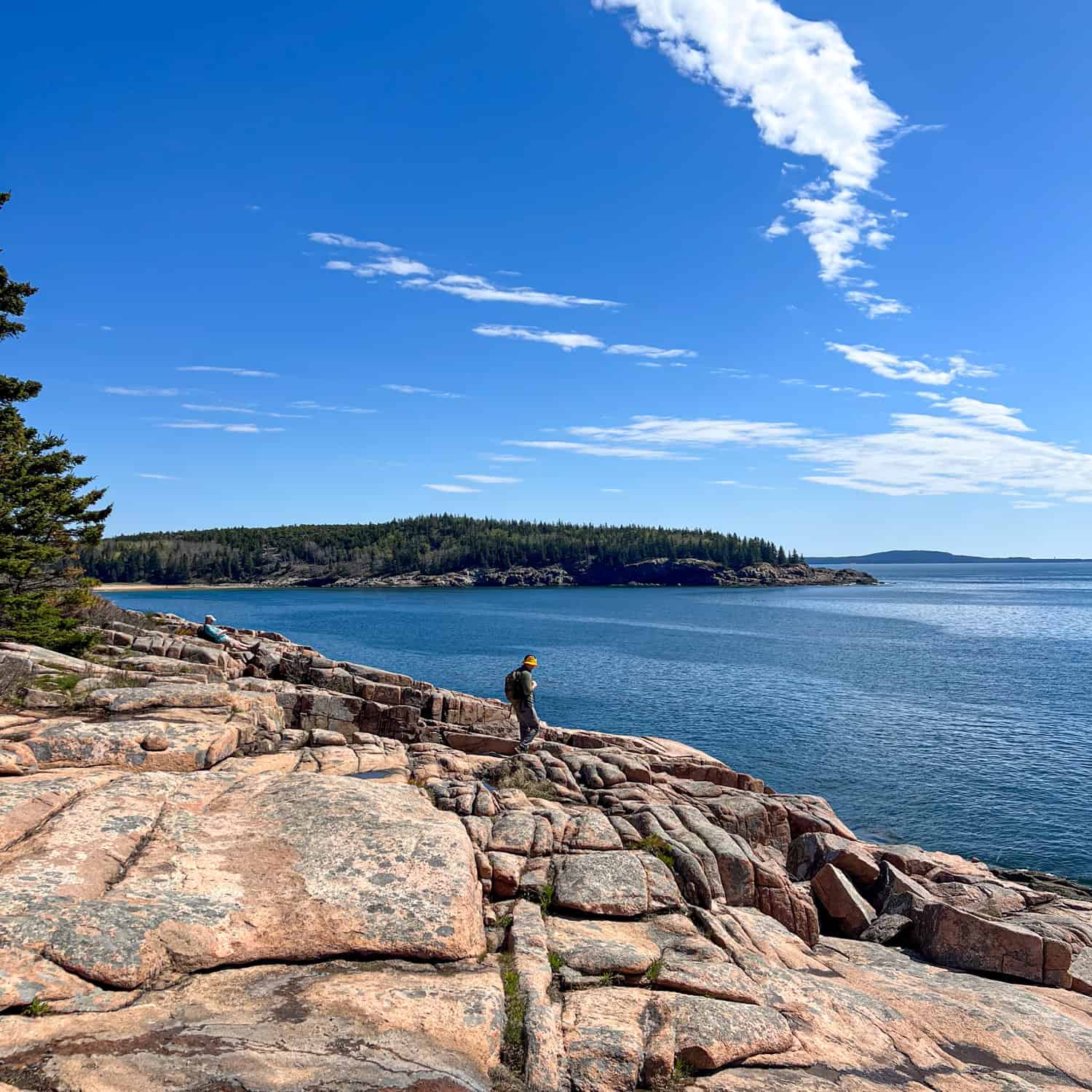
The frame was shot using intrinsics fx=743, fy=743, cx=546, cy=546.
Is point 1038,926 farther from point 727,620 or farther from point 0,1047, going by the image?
point 727,620

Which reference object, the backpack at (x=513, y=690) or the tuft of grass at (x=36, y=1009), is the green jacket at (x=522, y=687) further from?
the tuft of grass at (x=36, y=1009)

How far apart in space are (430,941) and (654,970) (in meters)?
3.04

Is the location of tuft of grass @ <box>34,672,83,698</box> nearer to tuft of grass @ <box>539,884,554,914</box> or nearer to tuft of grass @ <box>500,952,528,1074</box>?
tuft of grass @ <box>539,884,554,914</box>

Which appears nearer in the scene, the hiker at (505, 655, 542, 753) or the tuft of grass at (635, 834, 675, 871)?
the tuft of grass at (635, 834, 675, 871)

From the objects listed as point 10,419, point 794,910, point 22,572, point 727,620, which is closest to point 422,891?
point 794,910

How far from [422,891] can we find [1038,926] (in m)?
15.7

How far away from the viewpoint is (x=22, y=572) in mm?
29094

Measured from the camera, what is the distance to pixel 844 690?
56.6 metres

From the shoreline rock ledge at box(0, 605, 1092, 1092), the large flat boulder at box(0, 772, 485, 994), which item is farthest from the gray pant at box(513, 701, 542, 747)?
the large flat boulder at box(0, 772, 485, 994)

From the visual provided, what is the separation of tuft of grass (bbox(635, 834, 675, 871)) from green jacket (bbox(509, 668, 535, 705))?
23.8 feet

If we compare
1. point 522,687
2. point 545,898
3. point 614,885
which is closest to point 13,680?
point 522,687

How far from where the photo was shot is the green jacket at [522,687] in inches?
829

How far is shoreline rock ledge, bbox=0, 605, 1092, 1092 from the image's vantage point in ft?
23.7

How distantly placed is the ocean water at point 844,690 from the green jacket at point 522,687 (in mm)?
16358
